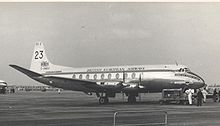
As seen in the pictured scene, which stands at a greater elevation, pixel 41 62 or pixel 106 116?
pixel 41 62

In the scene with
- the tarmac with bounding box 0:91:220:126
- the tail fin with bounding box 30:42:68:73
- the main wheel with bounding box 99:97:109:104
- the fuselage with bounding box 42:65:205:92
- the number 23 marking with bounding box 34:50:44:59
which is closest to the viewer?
the tarmac with bounding box 0:91:220:126

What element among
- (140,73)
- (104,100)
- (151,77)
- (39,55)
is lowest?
(104,100)

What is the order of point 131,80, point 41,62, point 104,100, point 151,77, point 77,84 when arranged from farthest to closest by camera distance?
point 41,62 → point 104,100 → point 77,84 → point 131,80 → point 151,77

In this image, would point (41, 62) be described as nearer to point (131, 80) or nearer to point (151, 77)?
point (131, 80)

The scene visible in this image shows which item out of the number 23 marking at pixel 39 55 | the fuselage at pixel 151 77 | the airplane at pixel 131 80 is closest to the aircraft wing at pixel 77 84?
the airplane at pixel 131 80

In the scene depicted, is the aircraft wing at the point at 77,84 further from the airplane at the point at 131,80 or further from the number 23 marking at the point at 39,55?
the number 23 marking at the point at 39,55

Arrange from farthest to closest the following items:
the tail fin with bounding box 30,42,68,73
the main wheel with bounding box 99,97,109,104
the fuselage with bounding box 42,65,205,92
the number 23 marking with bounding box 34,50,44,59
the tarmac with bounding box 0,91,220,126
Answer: the number 23 marking with bounding box 34,50,44,59
the tail fin with bounding box 30,42,68,73
the main wheel with bounding box 99,97,109,104
the fuselage with bounding box 42,65,205,92
the tarmac with bounding box 0,91,220,126

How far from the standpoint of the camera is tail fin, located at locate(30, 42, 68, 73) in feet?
122

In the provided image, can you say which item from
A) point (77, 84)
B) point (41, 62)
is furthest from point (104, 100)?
point (41, 62)

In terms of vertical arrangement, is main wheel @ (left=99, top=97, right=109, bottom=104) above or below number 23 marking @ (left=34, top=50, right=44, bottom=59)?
below

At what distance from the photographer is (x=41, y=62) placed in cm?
3866

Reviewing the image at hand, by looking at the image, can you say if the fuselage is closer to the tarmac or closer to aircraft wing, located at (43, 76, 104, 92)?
aircraft wing, located at (43, 76, 104, 92)

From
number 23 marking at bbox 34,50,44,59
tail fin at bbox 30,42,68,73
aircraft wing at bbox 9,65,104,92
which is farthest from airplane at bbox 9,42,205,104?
number 23 marking at bbox 34,50,44,59

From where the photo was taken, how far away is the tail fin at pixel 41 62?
3716 cm
